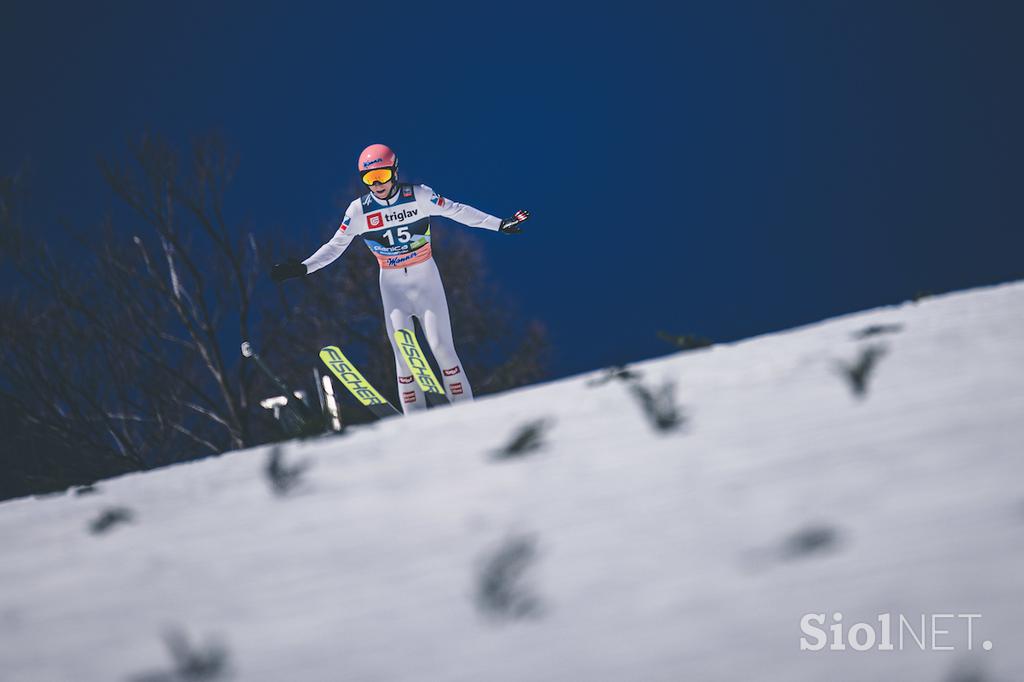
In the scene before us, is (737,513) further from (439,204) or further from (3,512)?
(439,204)

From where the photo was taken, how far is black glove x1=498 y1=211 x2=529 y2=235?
413 cm

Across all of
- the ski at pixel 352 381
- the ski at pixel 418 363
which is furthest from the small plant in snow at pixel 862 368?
the ski at pixel 352 381

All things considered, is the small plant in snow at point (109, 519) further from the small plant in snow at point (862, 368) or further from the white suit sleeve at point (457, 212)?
the white suit sleeve at point (457, 212)

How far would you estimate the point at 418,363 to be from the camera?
4.04 m

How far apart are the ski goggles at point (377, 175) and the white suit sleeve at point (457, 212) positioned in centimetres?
23

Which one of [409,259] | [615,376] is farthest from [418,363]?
[615,376]

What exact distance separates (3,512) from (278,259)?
12.4 m

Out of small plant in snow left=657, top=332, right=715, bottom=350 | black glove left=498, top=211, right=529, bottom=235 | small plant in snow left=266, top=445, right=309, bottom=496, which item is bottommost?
small plant in snow left=266, top=445, right=309, bottom=496

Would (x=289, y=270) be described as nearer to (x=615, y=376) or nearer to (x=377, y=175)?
(x=377, y=175)

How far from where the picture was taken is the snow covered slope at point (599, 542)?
0.44m

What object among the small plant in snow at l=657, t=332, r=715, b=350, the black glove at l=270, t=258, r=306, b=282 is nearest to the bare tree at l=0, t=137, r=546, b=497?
the black glove at l=270, t=258, r=306, b=282

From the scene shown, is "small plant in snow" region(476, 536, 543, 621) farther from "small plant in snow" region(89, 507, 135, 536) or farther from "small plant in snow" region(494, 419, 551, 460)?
"small plant in snow" region(89, 507, 135, 536)

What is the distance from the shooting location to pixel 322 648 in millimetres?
485

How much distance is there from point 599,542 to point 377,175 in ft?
12.3
